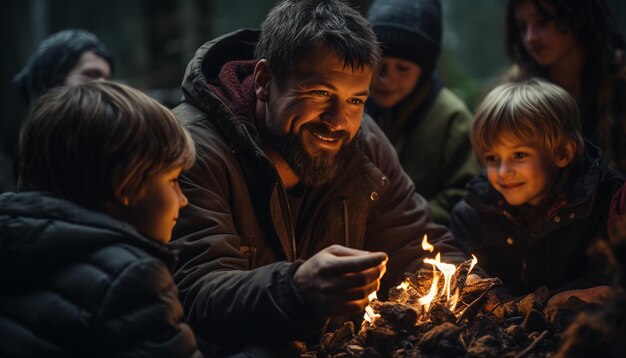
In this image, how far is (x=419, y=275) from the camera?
3.51m

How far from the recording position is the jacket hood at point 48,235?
7.95 feet

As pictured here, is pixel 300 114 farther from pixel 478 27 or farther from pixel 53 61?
pixel 478 27

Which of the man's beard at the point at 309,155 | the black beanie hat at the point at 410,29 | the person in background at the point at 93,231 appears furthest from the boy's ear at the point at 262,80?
the black beanie hat at the point at 410,29

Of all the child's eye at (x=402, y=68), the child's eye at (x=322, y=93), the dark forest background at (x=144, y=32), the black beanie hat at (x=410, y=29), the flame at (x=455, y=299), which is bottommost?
the dark forest background at (x=144, y=32)

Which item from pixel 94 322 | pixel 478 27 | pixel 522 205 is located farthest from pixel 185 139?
pixel 478 27

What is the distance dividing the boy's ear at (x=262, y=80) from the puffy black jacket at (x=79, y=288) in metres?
1.57

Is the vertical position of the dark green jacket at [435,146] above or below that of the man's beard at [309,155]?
below

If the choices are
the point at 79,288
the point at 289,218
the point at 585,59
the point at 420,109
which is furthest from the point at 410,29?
the point at 79,288

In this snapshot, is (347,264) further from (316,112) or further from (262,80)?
(262,80)

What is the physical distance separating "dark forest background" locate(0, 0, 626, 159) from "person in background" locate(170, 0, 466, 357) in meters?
4.30

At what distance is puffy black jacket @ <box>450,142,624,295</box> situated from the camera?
405 cm

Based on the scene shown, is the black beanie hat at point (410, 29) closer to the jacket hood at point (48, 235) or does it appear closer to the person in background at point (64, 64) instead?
the person in background at point (64, 64)

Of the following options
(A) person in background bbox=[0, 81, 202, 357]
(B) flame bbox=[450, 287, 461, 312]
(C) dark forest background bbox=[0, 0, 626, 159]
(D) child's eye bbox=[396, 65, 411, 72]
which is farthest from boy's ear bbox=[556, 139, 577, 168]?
(C) dark forest background bbox=[0, 0, 626, 159]

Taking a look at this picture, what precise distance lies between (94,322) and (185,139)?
86 cm
